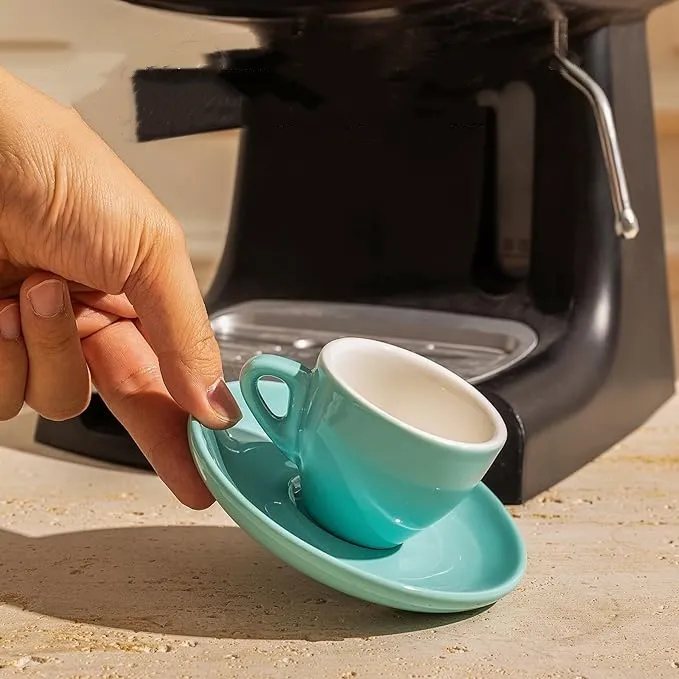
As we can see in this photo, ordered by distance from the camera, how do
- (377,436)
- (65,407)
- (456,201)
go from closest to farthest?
(377,436), (65,407), (456,201)

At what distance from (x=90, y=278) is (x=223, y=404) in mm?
72

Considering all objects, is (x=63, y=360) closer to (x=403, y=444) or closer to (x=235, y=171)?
(x=403, y=444)

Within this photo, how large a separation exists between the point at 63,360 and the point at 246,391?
94mm

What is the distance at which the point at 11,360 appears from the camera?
1.42 ft

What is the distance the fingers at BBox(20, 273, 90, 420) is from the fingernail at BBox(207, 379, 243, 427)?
76 mm

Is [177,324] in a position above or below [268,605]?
above

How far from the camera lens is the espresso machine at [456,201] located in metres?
0.55

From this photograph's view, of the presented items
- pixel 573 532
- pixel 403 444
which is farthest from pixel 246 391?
pixel 573 532

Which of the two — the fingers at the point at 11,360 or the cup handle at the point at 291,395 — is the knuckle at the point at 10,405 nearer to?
the fingers at the point at 11,360

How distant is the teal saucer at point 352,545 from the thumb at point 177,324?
0.03ft

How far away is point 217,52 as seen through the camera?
0.56m

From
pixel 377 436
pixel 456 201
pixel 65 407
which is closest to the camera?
pixel 377 436

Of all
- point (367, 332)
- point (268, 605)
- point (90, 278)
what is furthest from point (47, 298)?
point (367, 332)

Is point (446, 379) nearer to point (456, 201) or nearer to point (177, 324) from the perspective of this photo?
point (177, 324)
